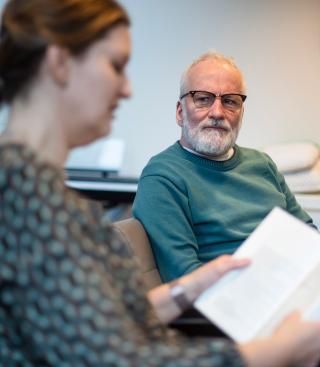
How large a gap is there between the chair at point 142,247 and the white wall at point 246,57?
1.41m

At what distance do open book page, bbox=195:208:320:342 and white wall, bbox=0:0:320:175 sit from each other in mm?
1833

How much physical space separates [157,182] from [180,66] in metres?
1.41

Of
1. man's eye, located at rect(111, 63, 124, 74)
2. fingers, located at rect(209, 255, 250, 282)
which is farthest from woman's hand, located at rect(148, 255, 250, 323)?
man's eye, located at rect(111, 63, 124, 74)

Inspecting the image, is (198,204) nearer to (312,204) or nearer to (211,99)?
(211,99)

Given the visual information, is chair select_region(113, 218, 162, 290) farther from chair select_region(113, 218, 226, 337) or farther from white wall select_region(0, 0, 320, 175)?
white wall select_region(0, 0, 320, 175)

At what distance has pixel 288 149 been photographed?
2.41 metres

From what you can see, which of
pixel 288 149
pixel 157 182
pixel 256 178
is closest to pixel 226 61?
pixel 256 178

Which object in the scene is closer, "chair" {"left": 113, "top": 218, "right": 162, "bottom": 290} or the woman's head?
the woman's head

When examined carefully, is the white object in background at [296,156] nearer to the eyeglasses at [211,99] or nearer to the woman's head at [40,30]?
the eyeglasses at [211,99]

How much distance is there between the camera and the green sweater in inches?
56.2

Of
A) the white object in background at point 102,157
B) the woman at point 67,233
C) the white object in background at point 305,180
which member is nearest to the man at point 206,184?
the white object in background at point 305,180

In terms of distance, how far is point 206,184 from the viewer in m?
1.60

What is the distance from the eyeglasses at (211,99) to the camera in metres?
1.69

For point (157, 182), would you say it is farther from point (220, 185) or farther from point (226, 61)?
point (226, 61)
